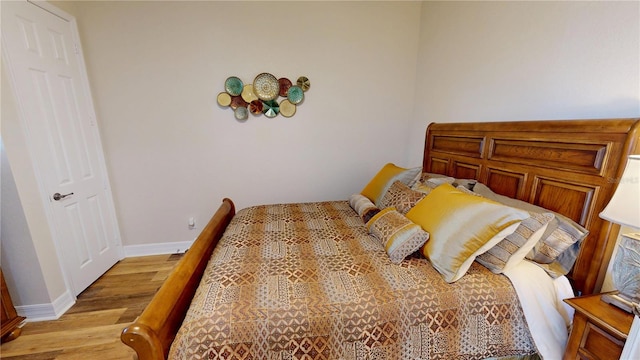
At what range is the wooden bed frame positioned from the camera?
40.7 inches

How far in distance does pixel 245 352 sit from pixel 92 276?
2.35m

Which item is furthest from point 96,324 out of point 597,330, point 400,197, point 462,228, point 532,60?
point 532,60

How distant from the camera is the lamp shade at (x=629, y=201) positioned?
0.88m

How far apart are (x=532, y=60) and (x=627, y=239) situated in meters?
1.18

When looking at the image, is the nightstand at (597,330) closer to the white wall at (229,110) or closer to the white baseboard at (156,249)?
the white wall at (229,110)

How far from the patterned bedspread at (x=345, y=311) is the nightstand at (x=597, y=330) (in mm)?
185

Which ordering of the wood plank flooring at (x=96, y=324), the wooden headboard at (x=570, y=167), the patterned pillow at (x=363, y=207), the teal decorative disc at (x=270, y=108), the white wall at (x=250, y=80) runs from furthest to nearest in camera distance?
the teal decorative disc at (x=270, y=108) < the white wall at (x=250, y=80) < the patterned pillow at (x=363, y=207) < the wood plank flooring at (x=96, y=324) < the wooden headboard at (x=570, y=167)

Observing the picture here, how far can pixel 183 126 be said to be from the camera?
8.89 feet

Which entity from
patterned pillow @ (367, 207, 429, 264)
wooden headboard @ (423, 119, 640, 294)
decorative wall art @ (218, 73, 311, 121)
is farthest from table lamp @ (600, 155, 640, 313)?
decorative wall art @ (218, 73, 311, 121)

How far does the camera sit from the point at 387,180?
7.26ft

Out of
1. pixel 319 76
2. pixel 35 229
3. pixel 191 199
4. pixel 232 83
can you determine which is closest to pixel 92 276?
pixel 35 229

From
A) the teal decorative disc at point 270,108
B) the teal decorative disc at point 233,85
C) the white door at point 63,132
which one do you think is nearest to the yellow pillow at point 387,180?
the teal decorative disc at point 270,108

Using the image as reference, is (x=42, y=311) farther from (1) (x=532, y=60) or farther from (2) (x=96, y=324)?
(1) (x=532, y=60)

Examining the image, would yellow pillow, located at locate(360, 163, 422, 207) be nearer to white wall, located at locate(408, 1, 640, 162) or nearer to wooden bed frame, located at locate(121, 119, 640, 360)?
wooden bed frame, located at locate(121, 119, 640, 360)
